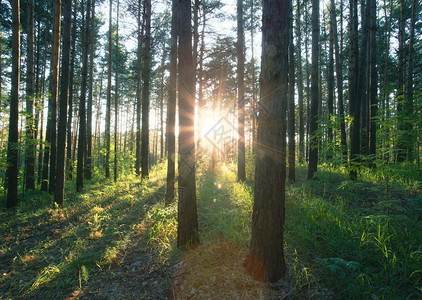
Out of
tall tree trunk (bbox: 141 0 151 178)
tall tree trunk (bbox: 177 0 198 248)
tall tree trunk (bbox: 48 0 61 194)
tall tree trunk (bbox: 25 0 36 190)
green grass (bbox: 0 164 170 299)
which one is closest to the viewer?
green grass (bbox: 0 164 170 299)

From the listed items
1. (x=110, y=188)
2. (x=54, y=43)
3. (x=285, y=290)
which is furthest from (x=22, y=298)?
(x=54, y=43)

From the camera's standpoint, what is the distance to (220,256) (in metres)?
3.41

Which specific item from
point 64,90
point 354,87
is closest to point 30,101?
point 64,90

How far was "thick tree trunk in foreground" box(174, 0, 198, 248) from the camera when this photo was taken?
374 centimetres

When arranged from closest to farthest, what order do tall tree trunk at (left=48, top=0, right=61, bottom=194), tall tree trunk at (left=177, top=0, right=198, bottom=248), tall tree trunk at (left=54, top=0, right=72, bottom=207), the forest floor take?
1. the forest floor
2. tall tree trunk at (left=177, top=0, right=198, bottom=248)
3. tall tree trunk at (left=54, top=0, right=72, bottom=207)
4. tall tree trunk at (left=48, top=0, right=61, bottom=194)

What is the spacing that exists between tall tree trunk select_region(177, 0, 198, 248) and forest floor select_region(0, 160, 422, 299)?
47 cm

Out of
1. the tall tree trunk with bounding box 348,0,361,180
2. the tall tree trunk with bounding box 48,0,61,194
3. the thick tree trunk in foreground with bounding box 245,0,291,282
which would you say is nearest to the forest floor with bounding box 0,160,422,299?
the thick tree trunk in foreground with bounding box 245,0,291,282

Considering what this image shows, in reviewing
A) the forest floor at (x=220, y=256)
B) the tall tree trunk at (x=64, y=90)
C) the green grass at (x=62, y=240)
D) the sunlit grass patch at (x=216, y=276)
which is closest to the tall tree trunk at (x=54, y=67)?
the tall tree trunk at (x=64, y=90)

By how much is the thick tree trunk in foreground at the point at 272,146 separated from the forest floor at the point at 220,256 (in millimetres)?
Result: 414

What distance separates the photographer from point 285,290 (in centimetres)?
257

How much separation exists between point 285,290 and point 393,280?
137 cm

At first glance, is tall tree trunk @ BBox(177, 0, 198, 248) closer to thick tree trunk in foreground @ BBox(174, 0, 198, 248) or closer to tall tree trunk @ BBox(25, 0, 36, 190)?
thick tree trunk in foreground @ BBox(174, 0, 198, 248)

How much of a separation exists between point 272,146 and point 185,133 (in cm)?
185

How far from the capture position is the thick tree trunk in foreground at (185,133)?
3.74 meters
